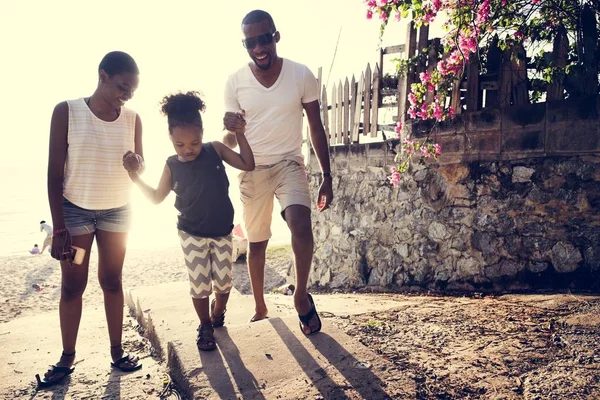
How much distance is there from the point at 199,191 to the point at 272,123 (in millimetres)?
675

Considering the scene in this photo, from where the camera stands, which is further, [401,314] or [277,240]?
[277,240]

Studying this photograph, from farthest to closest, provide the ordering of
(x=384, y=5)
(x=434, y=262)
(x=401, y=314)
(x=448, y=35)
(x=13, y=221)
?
(x=13, y=221) → (x=434, y=262) → (x=448, y=35) → (x=384, y=5) → (x=401, y=314)

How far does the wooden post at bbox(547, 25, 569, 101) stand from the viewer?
13.5 feet

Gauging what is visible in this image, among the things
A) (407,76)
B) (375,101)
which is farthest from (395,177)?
(375,101)

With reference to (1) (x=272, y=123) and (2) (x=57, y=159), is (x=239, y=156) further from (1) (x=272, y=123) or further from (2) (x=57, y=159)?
(2) (x=57, y=159)

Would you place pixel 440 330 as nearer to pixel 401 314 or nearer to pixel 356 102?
pixel 401 314

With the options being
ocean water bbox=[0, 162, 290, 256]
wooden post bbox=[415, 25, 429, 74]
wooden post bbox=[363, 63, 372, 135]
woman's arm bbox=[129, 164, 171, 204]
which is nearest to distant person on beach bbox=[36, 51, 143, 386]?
woman's arm bbox=[129, 164, 171, 204]

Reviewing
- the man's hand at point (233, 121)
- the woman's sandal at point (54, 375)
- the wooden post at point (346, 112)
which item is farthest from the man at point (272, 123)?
the wooden post at point (346, 112)

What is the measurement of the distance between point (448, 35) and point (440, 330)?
10.1 feet

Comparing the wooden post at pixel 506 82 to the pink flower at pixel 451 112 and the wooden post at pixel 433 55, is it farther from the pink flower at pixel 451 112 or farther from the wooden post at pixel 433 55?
the wooden post at pixel 433 55

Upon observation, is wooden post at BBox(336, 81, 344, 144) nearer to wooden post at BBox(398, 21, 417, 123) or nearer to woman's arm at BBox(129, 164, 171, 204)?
wooden post at BBox(398, 21, 417, 123)

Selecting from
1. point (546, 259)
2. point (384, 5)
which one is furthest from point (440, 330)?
point (384, 5)

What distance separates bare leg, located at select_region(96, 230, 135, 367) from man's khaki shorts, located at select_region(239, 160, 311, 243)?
0.82 metres

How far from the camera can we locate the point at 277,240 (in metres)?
16.3
